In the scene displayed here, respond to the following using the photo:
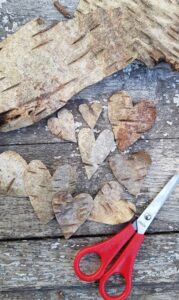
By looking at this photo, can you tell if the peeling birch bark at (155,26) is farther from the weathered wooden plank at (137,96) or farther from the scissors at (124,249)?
the scissors at (124,249)

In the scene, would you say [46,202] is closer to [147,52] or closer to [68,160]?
[68,160]

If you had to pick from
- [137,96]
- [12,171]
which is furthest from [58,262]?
[137,96]

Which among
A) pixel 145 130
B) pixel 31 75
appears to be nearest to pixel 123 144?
pixel 145 130

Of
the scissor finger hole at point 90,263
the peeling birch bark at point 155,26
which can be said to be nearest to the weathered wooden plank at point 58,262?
the scissor finger hole at point 90,263

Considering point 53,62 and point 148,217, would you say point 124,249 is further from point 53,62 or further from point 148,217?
point 53,62

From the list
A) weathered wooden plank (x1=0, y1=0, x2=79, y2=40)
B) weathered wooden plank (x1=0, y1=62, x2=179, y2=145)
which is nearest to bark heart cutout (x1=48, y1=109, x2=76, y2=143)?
weathered wooden plank (x1=0, y1=62, x2=179, y2=145)
